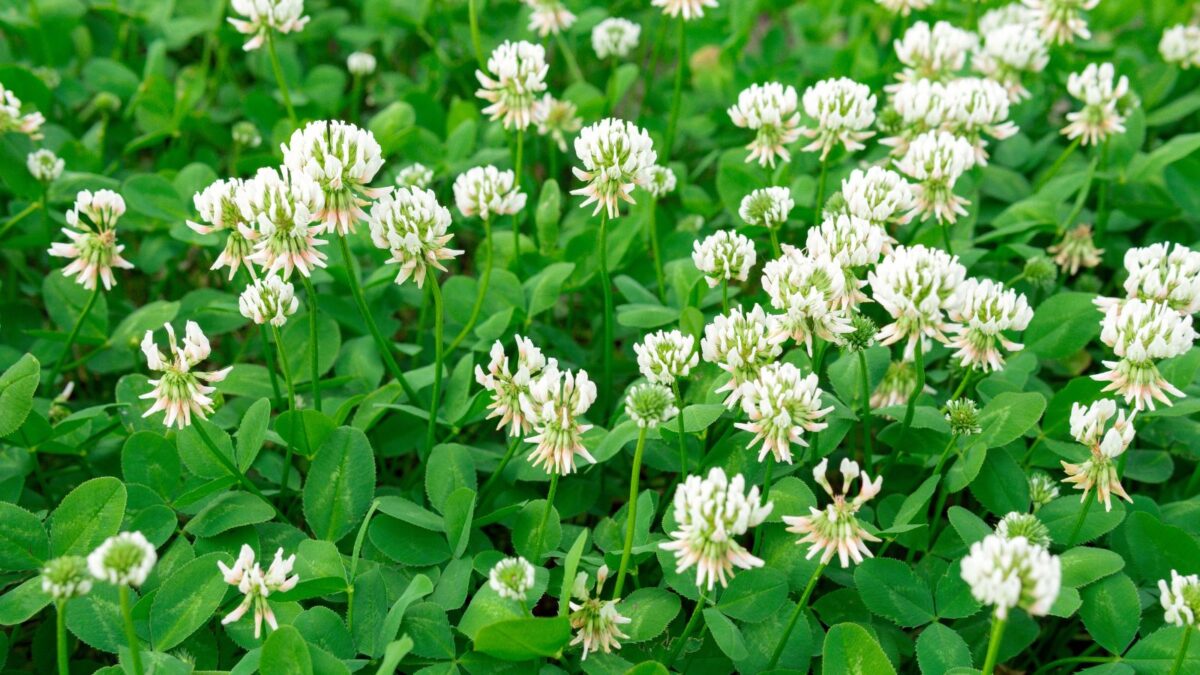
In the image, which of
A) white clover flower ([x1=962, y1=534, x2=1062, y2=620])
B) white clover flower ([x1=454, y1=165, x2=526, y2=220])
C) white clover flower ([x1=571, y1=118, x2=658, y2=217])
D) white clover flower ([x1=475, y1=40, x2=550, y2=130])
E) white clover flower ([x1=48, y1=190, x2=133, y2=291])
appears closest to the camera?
white clover flower ([x1=962, y1=534, x2=1062, y2=620])

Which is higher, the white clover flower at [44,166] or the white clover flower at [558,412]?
the white clover flower at [558,412]

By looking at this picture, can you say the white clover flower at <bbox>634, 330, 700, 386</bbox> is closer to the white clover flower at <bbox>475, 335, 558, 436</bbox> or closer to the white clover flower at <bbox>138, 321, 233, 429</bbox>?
the white clover flower at <bbox>475, 335, 558, 436</bbox>

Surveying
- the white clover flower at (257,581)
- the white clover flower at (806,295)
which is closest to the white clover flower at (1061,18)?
the white clover flower at (806,295)

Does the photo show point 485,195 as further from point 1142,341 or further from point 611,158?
point 1142,341

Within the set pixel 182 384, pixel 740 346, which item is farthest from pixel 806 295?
pixel 182 384

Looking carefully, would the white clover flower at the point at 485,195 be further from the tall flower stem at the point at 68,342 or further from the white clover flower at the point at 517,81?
the tall flower stem at the point at 68,342

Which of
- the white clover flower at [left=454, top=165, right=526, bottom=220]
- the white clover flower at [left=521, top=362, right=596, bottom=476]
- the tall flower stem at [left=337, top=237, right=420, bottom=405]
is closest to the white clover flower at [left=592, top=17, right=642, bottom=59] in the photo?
the white clover flower at [left=454, top=165, right=526, bottom=220]
